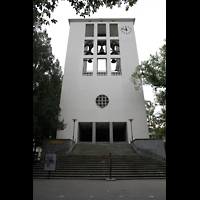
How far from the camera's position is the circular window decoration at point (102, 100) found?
22095mm

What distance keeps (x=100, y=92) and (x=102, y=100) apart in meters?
1.24

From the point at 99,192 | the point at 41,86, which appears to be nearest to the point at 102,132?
the point at 41,86

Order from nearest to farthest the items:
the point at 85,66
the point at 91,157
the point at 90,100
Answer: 1. the point at 91,157
2. the point at 90,100
3. the point at 85,66

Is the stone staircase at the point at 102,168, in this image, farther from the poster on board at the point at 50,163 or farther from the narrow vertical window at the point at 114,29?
the narrow vertical window at the point at 114,29

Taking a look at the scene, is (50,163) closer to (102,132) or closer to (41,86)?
(41,86)

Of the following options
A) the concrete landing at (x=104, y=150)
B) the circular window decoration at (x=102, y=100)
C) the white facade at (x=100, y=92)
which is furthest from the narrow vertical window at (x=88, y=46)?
the concrete landing at (x=104, y=150)

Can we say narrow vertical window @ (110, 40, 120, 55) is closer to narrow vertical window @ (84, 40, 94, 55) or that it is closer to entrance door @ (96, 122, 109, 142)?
narrow vertical window @ (84, 40, 94, 55)

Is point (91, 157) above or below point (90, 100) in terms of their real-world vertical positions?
below

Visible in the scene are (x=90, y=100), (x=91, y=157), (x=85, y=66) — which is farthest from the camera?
(x=85, y=66)

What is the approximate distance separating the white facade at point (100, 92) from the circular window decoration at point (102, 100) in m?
0.36
